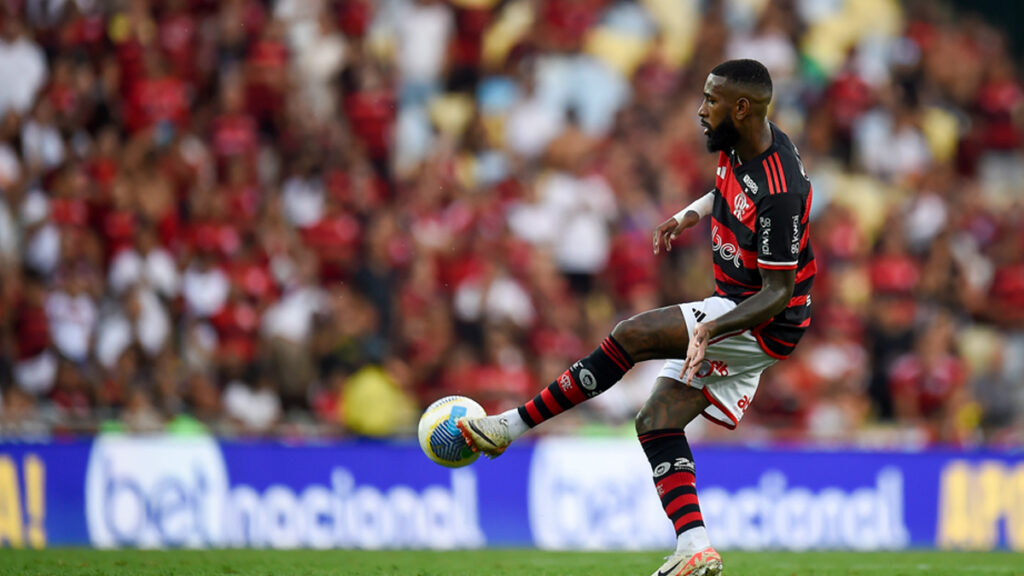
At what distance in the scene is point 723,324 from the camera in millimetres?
7102

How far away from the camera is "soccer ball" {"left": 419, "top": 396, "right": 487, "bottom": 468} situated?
7.76 meters

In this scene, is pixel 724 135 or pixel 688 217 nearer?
pixel 724 135

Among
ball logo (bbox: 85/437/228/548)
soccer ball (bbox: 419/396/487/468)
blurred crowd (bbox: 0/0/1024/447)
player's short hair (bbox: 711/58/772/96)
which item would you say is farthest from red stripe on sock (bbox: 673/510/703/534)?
blurred crowd (bbox: 0/0/1024/447)

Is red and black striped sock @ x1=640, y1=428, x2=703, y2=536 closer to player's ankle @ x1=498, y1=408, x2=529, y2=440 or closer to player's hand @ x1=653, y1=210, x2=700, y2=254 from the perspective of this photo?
player's ankle @ x1=498, y1=408, x2=529, y2=440

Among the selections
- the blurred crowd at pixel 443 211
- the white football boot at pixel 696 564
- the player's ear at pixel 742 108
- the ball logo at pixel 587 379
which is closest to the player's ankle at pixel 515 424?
the ball logo at pixel 587 379

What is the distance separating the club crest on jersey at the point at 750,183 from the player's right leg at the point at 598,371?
2.40ft

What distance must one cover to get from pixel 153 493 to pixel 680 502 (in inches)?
257

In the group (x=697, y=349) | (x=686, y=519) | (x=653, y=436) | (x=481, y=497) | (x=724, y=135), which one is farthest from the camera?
(x=481, y=497)

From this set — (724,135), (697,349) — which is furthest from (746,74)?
(697,349)

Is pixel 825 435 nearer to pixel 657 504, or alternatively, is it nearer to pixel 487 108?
pixel 657 504

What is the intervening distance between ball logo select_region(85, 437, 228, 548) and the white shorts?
6147 millimetres

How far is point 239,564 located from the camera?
936 cm

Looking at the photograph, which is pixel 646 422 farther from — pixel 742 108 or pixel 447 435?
pixel 742 108

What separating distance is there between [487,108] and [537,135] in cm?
70
